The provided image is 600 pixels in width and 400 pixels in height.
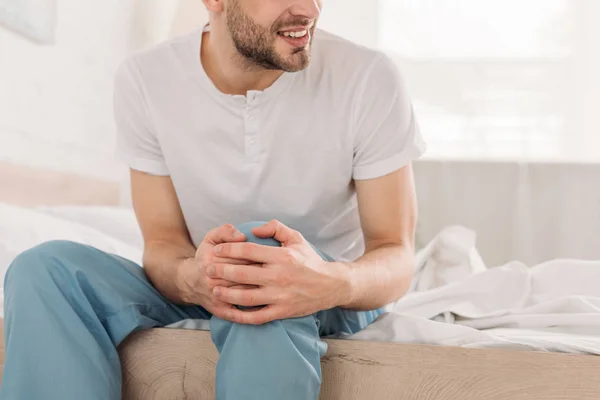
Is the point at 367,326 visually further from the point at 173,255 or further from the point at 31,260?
the point at 31,260

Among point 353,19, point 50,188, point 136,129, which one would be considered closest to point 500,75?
point 353,19

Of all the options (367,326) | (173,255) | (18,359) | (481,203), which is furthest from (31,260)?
(481,203)

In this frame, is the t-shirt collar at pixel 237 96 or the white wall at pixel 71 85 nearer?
the t-shirt collar at pixel 237 96

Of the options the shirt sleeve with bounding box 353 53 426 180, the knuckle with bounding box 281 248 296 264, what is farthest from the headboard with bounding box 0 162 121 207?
the knuckle with bounding box 281 248 296 264

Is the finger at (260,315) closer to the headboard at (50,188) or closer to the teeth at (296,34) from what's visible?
the teeth at (296,34)

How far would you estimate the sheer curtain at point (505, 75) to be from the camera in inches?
112

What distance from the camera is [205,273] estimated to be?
3.49 feet

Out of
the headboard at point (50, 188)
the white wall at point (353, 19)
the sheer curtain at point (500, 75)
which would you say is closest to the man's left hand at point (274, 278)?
the headboard at point (50, 188)

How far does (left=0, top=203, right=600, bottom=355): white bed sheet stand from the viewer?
108 cm

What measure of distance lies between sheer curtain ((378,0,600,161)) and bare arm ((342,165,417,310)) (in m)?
1.65

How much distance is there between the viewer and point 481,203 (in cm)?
257

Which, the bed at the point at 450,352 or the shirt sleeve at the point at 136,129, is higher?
the shirt sleeve at the point at 136,129

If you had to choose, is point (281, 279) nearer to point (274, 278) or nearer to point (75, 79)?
point (274, 278)

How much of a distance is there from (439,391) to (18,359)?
20.9 inches
